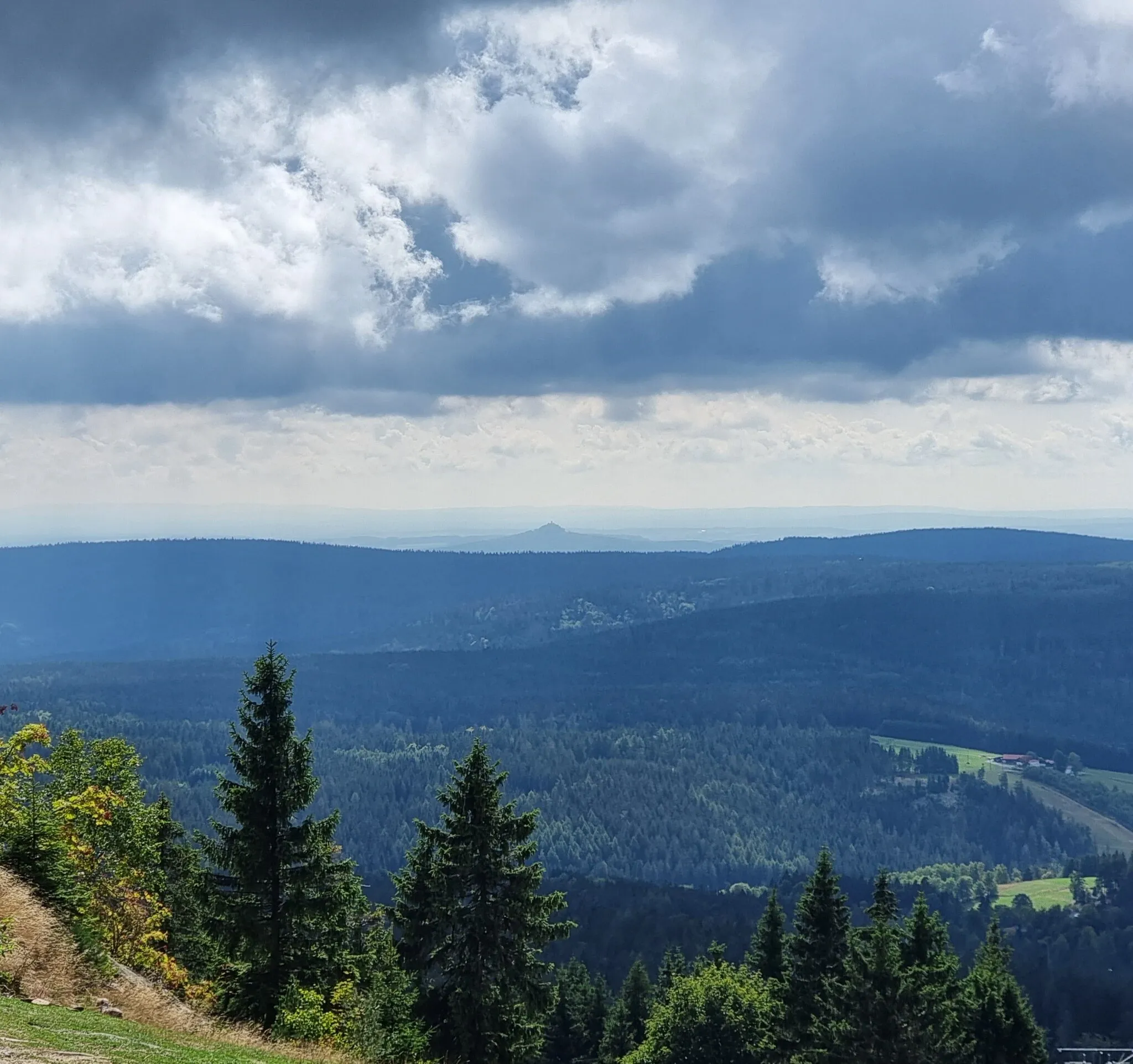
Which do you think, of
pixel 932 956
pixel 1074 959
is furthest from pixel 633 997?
pixel 1074 959

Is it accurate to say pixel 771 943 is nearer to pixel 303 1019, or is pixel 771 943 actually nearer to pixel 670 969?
pixel 670 969

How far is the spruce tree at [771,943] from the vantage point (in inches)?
2685

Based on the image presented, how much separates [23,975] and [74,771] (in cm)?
1754

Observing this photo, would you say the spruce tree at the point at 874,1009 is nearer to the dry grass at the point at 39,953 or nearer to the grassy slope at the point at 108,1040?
the grassy slope at the point at 108,1040

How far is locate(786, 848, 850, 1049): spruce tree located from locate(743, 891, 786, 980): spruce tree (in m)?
10.6

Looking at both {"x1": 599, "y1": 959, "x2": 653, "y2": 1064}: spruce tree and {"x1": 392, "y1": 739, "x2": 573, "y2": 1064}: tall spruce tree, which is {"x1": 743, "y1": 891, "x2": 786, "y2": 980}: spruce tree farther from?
{"x1": 392, "y1": 739, "x2": 573, "y2": 1064}: tall spruce tree

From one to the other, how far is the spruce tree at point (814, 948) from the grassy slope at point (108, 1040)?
35513 mm

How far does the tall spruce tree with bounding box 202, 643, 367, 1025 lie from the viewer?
126ft

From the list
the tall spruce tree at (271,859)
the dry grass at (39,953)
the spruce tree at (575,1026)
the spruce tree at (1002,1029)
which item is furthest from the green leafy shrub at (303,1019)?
the spruce tree at (575,1026)

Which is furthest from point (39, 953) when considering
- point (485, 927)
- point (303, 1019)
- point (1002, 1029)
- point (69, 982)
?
point (1002, 1029)

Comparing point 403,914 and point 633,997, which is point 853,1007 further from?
point 633,997

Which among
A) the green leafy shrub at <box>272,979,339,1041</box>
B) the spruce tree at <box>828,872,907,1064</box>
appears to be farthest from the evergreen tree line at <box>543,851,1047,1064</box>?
the green leafy shrub at <box>272,979,339,1041</box>

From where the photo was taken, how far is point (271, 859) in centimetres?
3850

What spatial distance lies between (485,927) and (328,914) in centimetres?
521
